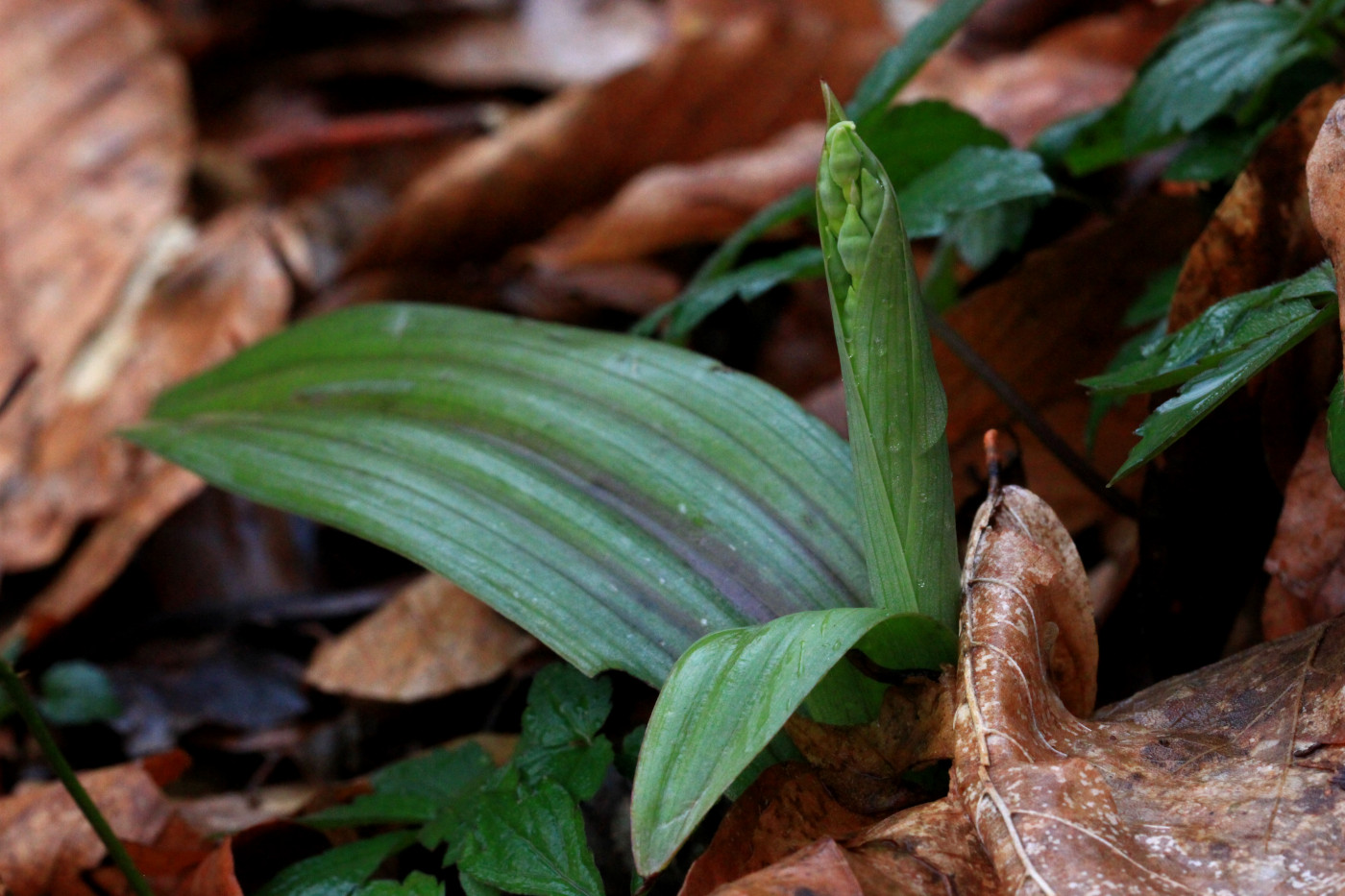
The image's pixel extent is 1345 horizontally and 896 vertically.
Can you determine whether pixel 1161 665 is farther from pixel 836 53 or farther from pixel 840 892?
pixel 836 53

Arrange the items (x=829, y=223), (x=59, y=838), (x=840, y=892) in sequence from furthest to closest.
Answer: (x=59, y=838) < (x=829, y=223) < (x=840, y=892)

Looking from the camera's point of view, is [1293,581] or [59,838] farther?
[59,838]

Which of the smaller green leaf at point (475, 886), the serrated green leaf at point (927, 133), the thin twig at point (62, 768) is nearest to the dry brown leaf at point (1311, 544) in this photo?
the serrated green leaf at point (927, 133)

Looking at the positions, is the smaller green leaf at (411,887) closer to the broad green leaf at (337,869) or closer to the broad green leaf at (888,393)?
the broad green leaf at (337,869)

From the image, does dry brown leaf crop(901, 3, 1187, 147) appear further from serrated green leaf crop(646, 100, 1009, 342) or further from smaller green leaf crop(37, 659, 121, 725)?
smaller green leaf crop(37, 659, 121, 725)

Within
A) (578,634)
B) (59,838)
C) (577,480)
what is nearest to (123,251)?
(59,838)

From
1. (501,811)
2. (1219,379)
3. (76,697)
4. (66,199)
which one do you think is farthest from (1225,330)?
(66,199)

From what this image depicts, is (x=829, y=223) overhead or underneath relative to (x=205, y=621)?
overhead
